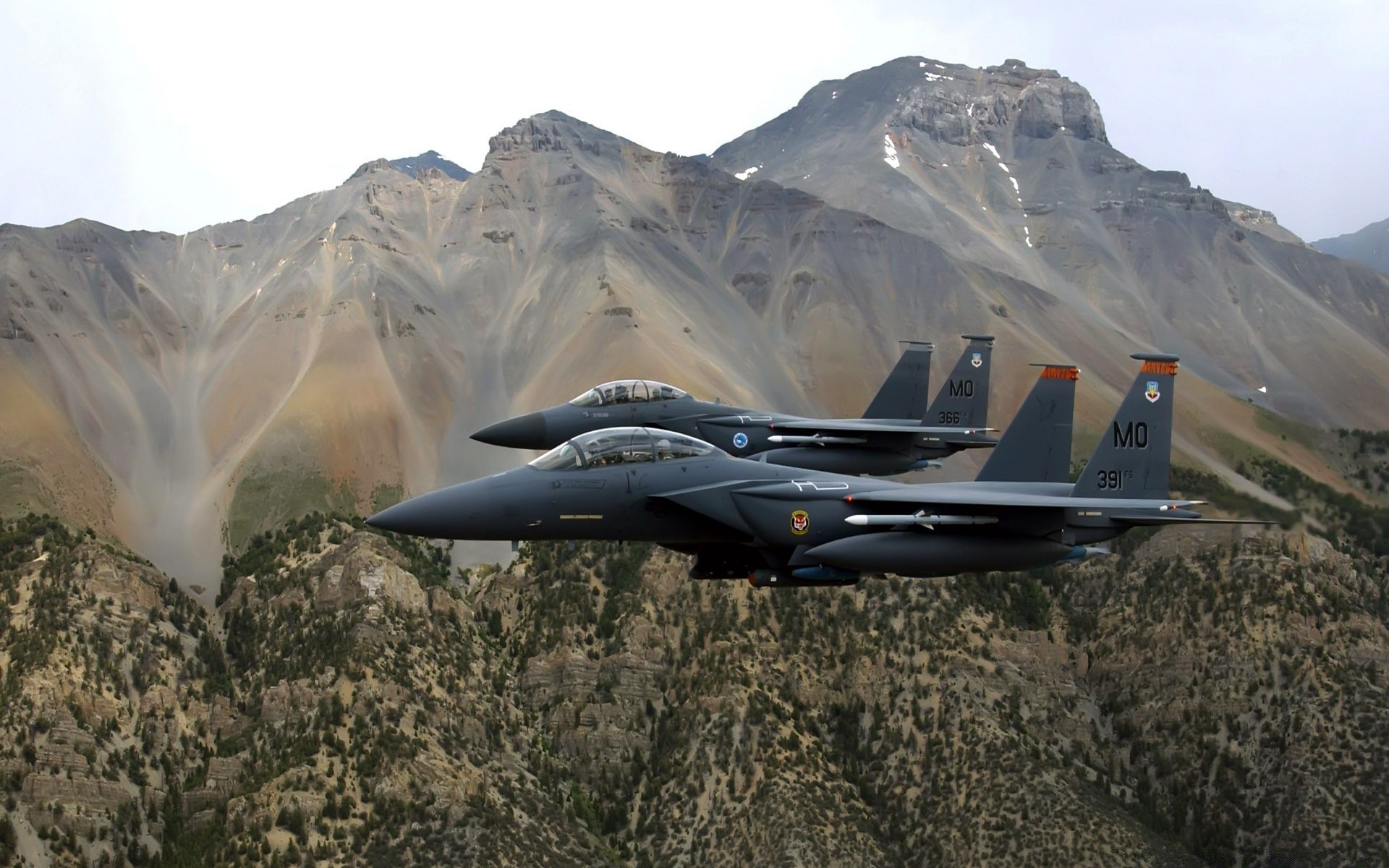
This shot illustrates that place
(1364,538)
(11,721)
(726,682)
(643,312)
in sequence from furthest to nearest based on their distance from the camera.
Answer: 1. (643,312)
2. (726,682)
3. (11,721)
4. (1364,538)

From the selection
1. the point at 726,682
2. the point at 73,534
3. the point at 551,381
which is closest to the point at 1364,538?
the point at 726,682

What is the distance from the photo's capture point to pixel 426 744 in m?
104

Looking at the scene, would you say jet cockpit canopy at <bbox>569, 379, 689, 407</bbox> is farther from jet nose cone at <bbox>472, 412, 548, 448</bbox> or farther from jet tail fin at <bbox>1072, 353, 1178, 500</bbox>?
jet tail fin at <bbox>1072, 353, 1178, 500</bbox>

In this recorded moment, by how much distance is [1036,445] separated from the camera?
171 ft

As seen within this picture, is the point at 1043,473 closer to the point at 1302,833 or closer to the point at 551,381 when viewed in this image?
the point at 1302,833

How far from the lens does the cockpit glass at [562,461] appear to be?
41094 millimetres

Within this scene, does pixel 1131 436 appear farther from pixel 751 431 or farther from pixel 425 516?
pixel 425 516

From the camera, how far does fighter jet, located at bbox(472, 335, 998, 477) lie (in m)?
54.8

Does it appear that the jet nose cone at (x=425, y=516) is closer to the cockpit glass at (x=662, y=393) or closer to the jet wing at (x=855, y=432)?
the cockpit glass at (x=662, y=393)

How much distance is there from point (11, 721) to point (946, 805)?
2633 inches

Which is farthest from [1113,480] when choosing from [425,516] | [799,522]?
[425,516]

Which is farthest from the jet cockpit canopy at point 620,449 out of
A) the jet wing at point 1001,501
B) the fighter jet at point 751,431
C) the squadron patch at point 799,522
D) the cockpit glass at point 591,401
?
the cockpit glass at point 591,401

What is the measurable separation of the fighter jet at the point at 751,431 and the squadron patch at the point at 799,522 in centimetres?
1401

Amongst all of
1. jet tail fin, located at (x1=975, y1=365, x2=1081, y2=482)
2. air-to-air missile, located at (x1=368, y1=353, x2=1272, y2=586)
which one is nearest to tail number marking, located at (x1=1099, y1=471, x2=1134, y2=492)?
air-to-air missile, located at (x1=368, y1=353, x2=1272, y2=586)
